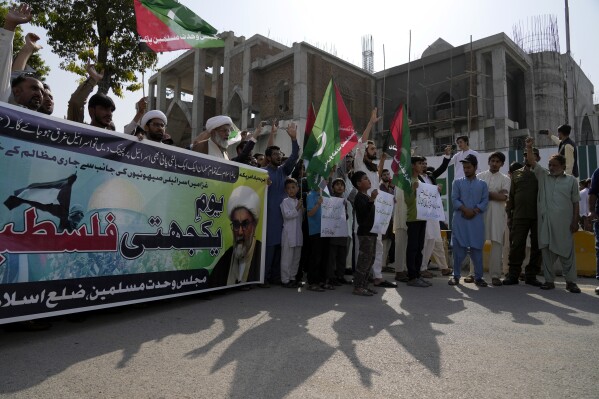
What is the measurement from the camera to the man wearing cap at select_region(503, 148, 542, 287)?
5969mm

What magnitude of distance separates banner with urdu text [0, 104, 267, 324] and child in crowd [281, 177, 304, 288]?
857 millimetres

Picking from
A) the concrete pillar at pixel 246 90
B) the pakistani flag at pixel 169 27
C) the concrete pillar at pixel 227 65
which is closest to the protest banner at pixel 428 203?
the pakistani flag at pixel 169 27

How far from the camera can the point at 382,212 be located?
5469 millimetres

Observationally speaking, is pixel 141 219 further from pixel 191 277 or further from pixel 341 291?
pixel 341 291

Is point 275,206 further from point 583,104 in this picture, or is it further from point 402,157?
point 583,104

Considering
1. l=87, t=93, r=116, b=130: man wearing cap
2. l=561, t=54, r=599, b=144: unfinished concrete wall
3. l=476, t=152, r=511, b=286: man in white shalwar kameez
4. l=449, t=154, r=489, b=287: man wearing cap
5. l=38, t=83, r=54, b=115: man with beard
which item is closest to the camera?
l=38, t=83, r=54, b=115: man with beard

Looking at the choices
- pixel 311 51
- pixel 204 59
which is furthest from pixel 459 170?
pixel 204 59

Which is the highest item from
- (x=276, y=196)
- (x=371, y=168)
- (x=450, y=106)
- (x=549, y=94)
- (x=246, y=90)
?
(x=246, y=90)

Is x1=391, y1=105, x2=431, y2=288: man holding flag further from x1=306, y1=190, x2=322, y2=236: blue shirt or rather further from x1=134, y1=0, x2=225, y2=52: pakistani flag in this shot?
x1=134, y1=0, x2=225, y2=52: pakistani flag

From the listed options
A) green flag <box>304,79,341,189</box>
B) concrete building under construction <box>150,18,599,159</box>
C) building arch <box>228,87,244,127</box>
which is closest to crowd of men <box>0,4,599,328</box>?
green flag <box>304,79,341,189</box>

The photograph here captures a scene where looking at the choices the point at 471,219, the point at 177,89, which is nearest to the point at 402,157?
the point at 471,219

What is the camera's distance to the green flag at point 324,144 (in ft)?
17.0

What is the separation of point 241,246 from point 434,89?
22516 millimetres

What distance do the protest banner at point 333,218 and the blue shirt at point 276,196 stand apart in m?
0.77
